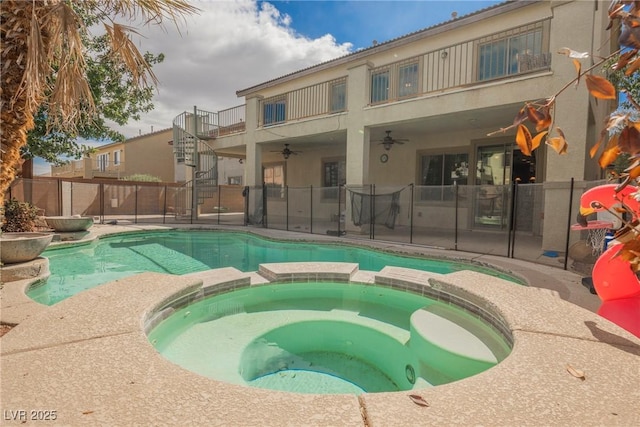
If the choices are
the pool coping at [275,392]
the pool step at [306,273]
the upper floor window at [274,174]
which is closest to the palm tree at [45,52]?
the pool coping at [275,392]

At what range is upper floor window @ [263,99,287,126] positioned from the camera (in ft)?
45.7

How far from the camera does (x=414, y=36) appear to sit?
951cm

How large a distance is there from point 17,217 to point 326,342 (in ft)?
29.8

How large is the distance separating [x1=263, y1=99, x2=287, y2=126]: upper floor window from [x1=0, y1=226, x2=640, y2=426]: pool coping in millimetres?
12187

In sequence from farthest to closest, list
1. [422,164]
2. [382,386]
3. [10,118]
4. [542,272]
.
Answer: [422,164] < [542,272] < [382,386] < [10,118]

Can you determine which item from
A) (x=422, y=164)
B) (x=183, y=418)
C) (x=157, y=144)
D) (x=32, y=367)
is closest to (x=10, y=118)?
(x=32, y=367)

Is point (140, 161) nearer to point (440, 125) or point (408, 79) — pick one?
point (408, 79)

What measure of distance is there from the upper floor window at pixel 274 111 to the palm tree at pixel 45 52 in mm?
10385

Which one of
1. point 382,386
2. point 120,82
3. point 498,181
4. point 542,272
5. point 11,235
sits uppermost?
point 120,82

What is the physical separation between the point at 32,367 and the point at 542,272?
21.9 ft

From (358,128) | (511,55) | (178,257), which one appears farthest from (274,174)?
(511,55)

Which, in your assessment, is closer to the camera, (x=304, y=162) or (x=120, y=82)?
(x=120, y=82)

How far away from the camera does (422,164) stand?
479 inches

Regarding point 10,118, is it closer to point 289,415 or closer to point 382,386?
point 289,415
